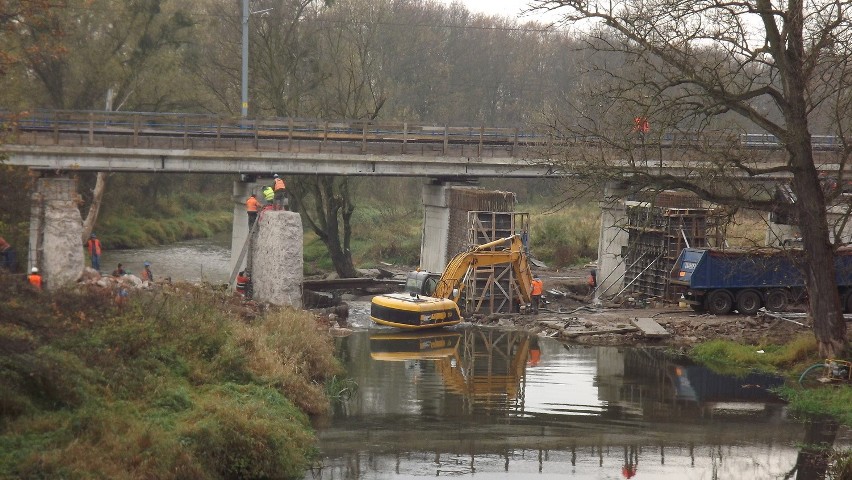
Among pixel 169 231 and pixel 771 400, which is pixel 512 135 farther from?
pixel 169 231

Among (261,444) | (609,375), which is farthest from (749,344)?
(261,444)

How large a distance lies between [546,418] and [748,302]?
15937 millimetres

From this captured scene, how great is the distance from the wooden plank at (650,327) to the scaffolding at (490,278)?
471 cm

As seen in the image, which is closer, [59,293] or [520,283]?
[59,293]

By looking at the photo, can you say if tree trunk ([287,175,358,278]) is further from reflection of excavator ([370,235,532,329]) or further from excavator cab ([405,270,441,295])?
excavator cab ([405,270,441,295])

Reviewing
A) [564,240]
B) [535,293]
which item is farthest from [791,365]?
[564,240]

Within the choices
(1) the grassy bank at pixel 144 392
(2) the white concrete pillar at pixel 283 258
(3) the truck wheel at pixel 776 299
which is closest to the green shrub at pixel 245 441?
(1) the grassy bank at pixel 144 392

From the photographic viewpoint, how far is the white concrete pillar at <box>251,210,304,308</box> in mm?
33938

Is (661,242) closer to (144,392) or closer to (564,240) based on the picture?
(564,240)

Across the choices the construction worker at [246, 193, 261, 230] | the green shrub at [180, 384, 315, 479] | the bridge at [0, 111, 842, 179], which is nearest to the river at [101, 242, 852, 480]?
the green shrub at [180, 384, 315, 479]

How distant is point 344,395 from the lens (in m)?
23.5

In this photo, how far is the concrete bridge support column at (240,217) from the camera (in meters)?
Answer: 37.1

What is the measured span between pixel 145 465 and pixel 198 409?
9.10 ft

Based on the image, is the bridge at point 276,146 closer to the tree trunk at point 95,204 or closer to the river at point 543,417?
the tree trunk at point 95,204
